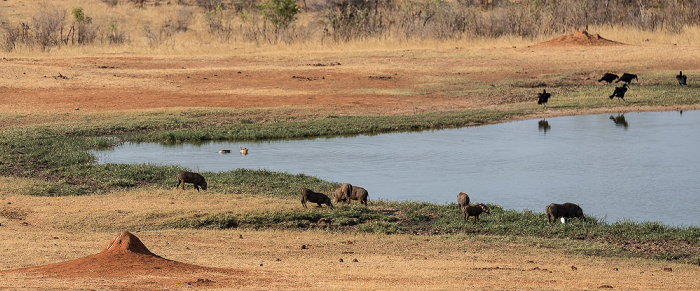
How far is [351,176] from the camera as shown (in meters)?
15.1

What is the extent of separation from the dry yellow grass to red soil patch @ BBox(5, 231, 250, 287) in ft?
0.44

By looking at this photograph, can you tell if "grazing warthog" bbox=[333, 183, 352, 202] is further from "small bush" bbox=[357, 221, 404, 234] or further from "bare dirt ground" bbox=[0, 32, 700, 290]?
"bare dirt ground" bbox=[0, 32, 700, 290]

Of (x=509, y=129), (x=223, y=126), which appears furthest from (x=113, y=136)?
(x=509, y=129)

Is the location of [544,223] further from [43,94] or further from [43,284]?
[43,94]

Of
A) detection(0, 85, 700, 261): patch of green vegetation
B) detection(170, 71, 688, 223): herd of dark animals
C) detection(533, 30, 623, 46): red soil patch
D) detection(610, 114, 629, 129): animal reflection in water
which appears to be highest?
detection(533, 30, 623, 46): red soil patch

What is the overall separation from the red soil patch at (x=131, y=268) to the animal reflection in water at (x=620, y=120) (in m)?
15.5

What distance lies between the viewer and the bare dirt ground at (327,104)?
7.52 m

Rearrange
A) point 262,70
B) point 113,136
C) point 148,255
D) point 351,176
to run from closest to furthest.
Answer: point 148,255 → point 351,176 → point 113,136 → point 262,70

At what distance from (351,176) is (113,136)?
737 centimetres

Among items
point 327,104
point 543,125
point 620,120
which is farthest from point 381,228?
point 327,104

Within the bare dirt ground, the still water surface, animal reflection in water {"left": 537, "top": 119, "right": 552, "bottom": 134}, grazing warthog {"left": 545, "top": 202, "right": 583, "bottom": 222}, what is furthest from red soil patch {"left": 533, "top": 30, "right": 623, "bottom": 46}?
grazing warthog {"left": 545, "top": 202, "right": 583, "bottom": 222}

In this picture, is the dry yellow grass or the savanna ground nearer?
the dry yellow grass

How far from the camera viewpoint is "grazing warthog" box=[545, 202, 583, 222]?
11.0 metres

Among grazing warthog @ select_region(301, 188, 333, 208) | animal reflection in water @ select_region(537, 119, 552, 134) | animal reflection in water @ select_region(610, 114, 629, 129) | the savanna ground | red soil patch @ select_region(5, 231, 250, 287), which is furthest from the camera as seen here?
animal reflection in water @ select_region(610, 114, 629, 129)
